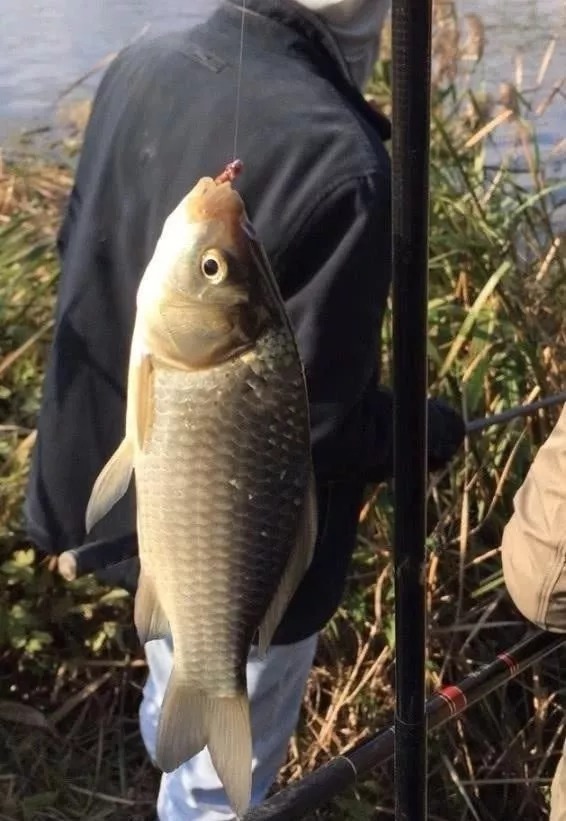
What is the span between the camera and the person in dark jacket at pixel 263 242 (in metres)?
1.58

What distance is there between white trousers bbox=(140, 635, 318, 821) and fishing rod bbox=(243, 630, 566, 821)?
0.31 m

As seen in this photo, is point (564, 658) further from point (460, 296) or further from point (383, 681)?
point (460, 296)

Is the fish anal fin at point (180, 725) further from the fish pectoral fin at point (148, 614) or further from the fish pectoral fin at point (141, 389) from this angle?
the fish pectoral fin at point (141, 389)

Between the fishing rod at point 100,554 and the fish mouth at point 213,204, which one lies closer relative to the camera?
the fish mouth at point 213,204

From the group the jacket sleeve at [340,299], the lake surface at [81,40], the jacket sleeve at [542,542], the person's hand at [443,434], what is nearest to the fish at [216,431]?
the jacket sleeve at [542,542]

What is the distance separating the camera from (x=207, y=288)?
1.05 metres

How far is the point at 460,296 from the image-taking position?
9.29 ft

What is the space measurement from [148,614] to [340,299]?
1.91 ft

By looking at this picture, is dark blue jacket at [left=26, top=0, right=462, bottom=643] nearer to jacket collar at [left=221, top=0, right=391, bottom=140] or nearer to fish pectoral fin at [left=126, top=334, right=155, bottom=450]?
jacket collar at [left=221, top=0, right=391, bottom=140]

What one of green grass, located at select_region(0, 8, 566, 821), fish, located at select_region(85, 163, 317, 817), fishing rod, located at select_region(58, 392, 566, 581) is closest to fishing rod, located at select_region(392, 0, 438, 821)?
fish, located at select_region(85, 163, 317, 817)

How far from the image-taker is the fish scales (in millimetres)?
1052

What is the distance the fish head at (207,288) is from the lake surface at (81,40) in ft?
8.79

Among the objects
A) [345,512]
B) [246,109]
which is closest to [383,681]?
[345,512]

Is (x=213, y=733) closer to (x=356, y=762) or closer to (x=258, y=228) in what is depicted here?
(x=356, y=762)
